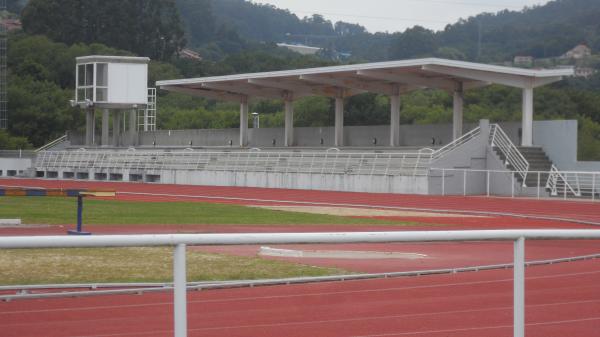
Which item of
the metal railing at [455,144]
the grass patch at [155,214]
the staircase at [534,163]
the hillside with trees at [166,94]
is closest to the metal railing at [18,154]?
the hillside with trees at [166,94]

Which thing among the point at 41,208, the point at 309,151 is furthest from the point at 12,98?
the point at 41,208

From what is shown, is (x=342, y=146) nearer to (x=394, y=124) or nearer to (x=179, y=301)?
(x=394, y=124)

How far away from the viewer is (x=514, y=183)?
135 ft

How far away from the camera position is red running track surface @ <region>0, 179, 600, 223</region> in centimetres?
3259

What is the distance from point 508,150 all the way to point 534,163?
3.88 ft

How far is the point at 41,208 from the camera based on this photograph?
32375mm

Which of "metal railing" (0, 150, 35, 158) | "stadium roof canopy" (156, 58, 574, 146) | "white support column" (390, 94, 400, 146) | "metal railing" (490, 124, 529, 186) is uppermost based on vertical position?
"stadium roof canopy" (156, 58, 574, 146)

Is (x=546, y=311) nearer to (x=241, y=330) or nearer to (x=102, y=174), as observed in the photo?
(x=241, y=330)

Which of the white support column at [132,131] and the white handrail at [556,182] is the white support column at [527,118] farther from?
the white support column at [132,131]

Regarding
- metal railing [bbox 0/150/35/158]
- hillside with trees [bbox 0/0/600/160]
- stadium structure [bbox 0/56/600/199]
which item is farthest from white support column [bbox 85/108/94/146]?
hillside with trees [bbox 0/0/600/160]

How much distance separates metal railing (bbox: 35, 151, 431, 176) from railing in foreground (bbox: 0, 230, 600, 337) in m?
35.8

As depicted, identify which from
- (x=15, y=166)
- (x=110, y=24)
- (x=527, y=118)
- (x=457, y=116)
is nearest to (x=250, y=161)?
(x=457, y=116)

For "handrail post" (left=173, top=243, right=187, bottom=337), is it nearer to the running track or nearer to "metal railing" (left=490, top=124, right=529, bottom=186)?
the running track

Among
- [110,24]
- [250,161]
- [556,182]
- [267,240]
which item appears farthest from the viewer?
[110,24]
